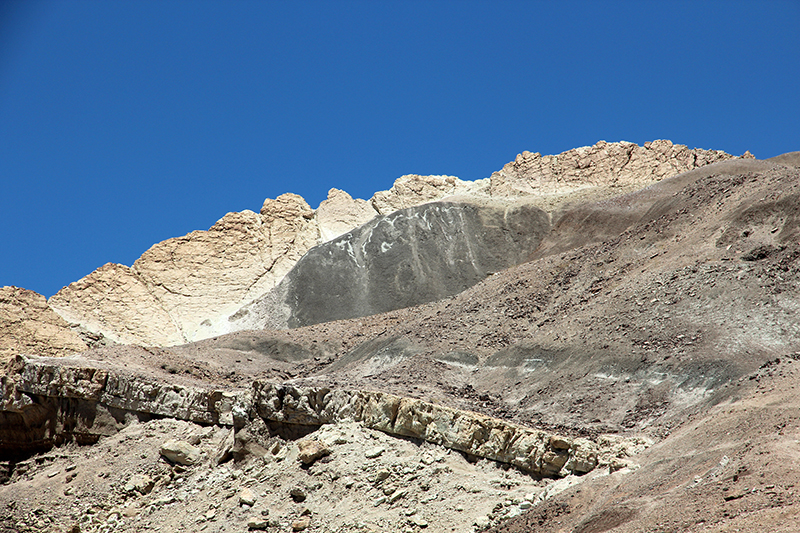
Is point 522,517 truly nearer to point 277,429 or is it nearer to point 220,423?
point 277,429

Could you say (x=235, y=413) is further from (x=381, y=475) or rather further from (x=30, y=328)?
(x=30, y=328)

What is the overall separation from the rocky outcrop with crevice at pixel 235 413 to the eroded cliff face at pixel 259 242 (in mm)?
23525

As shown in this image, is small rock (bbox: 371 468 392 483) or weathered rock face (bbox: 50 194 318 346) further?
weathered rock face (bbox: 50 194 318 346)

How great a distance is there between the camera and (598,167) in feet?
187

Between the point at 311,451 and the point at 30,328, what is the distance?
1227cm

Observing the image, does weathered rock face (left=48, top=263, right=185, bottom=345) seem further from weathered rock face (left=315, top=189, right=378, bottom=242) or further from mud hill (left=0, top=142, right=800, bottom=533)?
weathered rock face (left=315, top=189, right=378, bottom=242)

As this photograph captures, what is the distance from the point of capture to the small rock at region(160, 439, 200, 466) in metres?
16.7

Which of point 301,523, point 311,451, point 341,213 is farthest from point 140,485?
point 341,213

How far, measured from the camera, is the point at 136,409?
61.5 ft

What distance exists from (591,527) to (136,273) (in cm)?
4475

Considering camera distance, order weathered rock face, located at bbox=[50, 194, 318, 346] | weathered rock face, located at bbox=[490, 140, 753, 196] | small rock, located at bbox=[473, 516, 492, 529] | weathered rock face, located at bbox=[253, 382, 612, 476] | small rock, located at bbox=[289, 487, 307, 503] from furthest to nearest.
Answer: weathered rock face, located at bbox=[490, 140, 753, 196]
weathered rock face, located at bbox=[50, 194, 318, 346]
small rock, located at bbox=[289, 487, 307, 503]
weathered rock face, located at bbox=[253, 382, 612, 476]
small rock, located at bbox=[473, 516, 492, 529]

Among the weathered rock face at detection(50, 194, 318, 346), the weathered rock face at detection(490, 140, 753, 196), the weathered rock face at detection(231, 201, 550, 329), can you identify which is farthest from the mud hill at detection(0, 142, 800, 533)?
the weathered rock face at detection(490, 140, 753, 196)

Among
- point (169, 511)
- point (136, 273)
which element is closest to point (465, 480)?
point (169, 511)

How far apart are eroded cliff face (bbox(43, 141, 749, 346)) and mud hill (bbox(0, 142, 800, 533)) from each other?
16.0m
